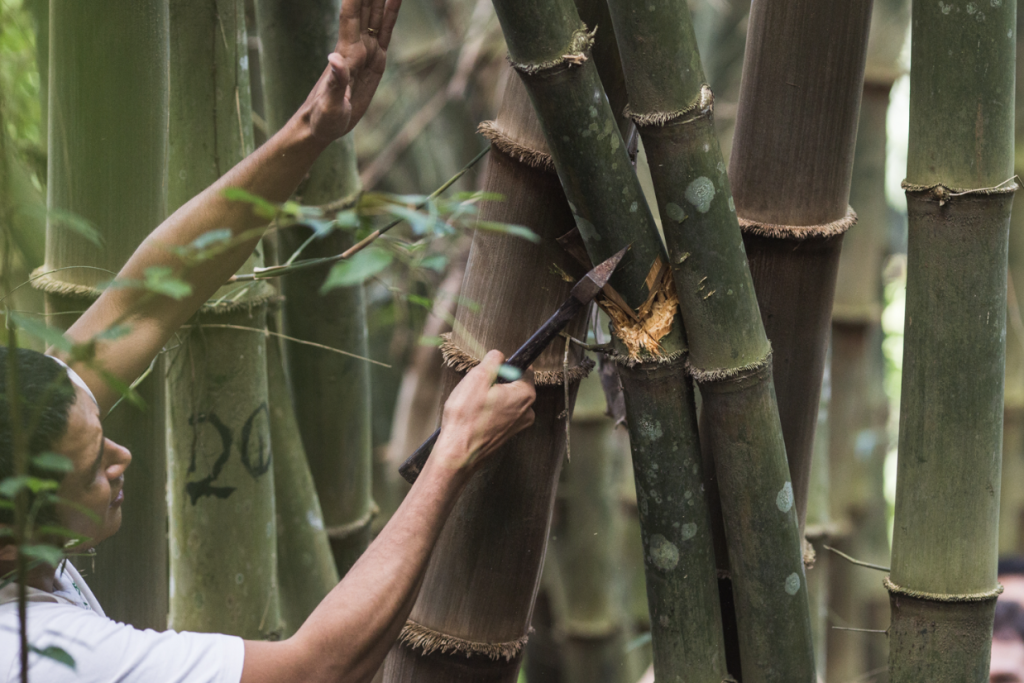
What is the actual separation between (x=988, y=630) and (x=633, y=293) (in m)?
0.46

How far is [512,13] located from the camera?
2.50 feet

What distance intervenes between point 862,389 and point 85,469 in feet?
6.19

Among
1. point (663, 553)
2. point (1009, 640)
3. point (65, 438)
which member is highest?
point (65, 438)

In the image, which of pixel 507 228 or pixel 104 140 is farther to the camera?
pixel 104 140

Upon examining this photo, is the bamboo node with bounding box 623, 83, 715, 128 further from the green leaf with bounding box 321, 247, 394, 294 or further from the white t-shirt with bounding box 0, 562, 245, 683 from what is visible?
the white t-shirt with bounding box 0, 562, 245, 683

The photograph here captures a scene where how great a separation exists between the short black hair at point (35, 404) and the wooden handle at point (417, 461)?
30 cm

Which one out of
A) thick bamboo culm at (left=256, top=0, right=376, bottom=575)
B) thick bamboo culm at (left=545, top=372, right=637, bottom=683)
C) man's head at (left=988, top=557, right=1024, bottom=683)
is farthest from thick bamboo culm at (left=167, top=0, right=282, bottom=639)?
man's head at (left=988, top=557, right=1024, bottom=683)

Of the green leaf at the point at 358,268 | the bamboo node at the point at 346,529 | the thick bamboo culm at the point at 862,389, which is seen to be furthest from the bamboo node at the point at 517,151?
the thick bamboo culm at the point at 862,389

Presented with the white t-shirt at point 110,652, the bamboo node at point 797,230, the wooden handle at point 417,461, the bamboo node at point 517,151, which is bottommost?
the white t-shirt at point 110,652

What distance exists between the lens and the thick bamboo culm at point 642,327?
77cm

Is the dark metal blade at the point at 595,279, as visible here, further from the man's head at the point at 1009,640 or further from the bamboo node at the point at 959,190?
the man's head at the point at 1009,640

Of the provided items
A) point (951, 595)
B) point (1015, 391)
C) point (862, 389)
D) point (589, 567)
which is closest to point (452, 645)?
point (951, 595)

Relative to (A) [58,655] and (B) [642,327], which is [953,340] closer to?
(B) [642,327]

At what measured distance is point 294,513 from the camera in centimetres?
143
